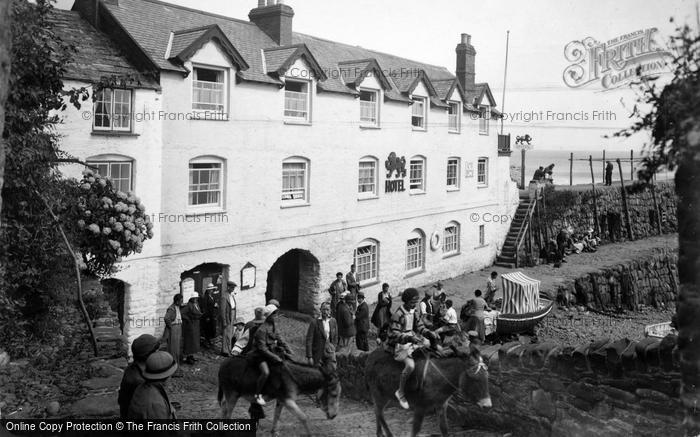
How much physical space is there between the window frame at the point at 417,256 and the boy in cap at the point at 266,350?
1581 centimetres

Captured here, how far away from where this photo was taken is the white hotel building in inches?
560

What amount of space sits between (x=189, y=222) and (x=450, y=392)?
10.0 meters

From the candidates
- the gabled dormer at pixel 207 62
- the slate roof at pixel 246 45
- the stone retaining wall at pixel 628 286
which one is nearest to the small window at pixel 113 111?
the slate roof at pixel 246 45

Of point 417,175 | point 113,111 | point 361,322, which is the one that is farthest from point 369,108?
point 113,111

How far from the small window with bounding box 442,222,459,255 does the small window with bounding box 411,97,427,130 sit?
14.7 ft

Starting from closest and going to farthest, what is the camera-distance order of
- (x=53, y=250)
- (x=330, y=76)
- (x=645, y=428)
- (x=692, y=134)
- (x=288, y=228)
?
(x=692, y=134) → (x=645, y=428) → (x=53, y=250) → (x=288, y=228) → (x=330, y=76)

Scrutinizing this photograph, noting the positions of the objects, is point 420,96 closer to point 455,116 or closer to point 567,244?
point 455,116

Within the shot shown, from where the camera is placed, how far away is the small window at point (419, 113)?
2294cm

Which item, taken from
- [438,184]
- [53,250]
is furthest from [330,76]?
[53,250]

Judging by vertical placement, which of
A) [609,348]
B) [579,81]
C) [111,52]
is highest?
[111,52]

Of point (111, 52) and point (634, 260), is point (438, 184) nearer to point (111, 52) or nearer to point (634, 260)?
point (634, 260)

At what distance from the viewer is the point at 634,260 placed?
84.5ft

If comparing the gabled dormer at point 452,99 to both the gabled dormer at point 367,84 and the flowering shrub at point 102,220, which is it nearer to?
the gabled dormer at point 367,84

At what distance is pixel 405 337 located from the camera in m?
6.77
